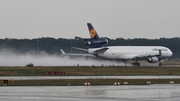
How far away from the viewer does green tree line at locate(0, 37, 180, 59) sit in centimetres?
13320

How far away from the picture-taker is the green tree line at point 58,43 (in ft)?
437

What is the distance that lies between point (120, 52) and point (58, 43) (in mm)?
47239

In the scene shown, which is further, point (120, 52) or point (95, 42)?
point (120, 52)

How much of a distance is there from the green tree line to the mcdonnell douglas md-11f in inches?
859

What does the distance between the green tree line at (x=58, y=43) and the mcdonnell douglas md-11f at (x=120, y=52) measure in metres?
21.8

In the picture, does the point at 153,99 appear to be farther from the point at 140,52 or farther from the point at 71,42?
the point at 71,42

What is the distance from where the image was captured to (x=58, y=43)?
159 m
